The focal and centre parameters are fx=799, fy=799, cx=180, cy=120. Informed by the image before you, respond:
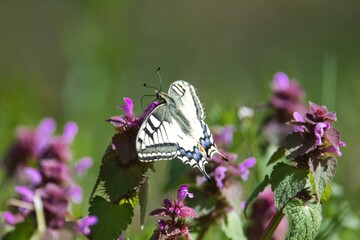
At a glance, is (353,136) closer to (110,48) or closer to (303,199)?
(110,48)

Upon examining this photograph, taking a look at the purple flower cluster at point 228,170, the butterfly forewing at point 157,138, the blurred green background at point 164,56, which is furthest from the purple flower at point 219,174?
the blurred green background at point 164,56

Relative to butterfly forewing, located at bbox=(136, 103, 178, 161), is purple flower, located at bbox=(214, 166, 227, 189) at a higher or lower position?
higher

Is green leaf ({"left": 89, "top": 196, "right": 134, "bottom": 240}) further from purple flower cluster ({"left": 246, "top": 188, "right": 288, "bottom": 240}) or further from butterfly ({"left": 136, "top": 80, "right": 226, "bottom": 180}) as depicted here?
purple flower cluster ({"left": 246, "top": 188, "right": 288, "bottom": 240})

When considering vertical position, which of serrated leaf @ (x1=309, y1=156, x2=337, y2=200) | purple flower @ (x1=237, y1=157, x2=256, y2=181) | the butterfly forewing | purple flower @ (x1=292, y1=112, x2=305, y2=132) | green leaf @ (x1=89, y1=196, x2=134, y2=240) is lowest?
green leaf @ (x1=89, y1=196, x2=134, y2=240)

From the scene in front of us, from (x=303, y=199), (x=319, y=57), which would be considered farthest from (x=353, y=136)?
(x=319, y=57)

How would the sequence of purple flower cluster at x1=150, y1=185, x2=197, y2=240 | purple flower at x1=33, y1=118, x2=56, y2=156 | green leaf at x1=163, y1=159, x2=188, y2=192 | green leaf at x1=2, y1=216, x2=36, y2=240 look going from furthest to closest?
purple flower at x1=33, y1=118, x2=56, y2=156, green leaf at x1=163, y1=159, x2=188, y2=192, green leaf at x1=2, y1=216, x2=36, y2=240, purple flower cluster at x1=150, y1=185, x2=197, y2=240

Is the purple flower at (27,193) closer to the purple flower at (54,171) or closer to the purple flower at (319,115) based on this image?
the purple flower at (54,171)

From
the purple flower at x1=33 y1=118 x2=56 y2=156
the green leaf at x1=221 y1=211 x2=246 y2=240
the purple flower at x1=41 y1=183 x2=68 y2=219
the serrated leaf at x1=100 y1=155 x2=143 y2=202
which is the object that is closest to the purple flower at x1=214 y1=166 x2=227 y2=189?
the green leaf at x1=221 y1=211 x2=246 y2=240
